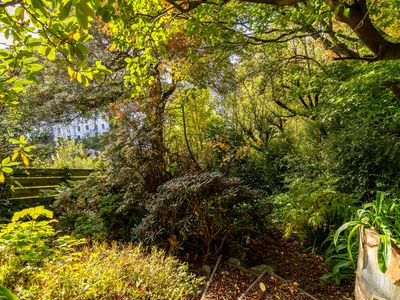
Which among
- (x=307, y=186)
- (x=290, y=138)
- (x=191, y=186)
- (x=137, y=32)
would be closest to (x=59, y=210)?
(x=191, y=186)

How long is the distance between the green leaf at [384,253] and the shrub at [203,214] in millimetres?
1476

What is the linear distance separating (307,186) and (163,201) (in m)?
2.03

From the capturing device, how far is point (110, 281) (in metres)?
1.87

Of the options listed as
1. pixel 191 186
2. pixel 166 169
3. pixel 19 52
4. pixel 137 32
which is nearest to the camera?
pixel 19 52

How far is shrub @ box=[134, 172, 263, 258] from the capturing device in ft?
9.55

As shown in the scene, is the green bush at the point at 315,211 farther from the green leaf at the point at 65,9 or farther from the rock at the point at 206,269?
the green leaf at the point at 65,9

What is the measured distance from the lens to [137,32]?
2514mm

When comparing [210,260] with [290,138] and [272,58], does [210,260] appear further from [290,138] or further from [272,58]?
[272,58]

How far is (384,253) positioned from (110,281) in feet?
5.86

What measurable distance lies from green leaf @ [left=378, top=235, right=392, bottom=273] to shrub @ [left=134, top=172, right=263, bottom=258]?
4.84ft

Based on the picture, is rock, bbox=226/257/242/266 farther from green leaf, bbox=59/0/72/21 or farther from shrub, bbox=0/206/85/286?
green leaf, bbox=59/0/72/21

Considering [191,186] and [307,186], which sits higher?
[191,186]

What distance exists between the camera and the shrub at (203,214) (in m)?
2.91

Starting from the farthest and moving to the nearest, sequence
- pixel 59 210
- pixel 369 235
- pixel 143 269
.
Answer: pixel 59 210, pixel 143 269, pixel 369 235
